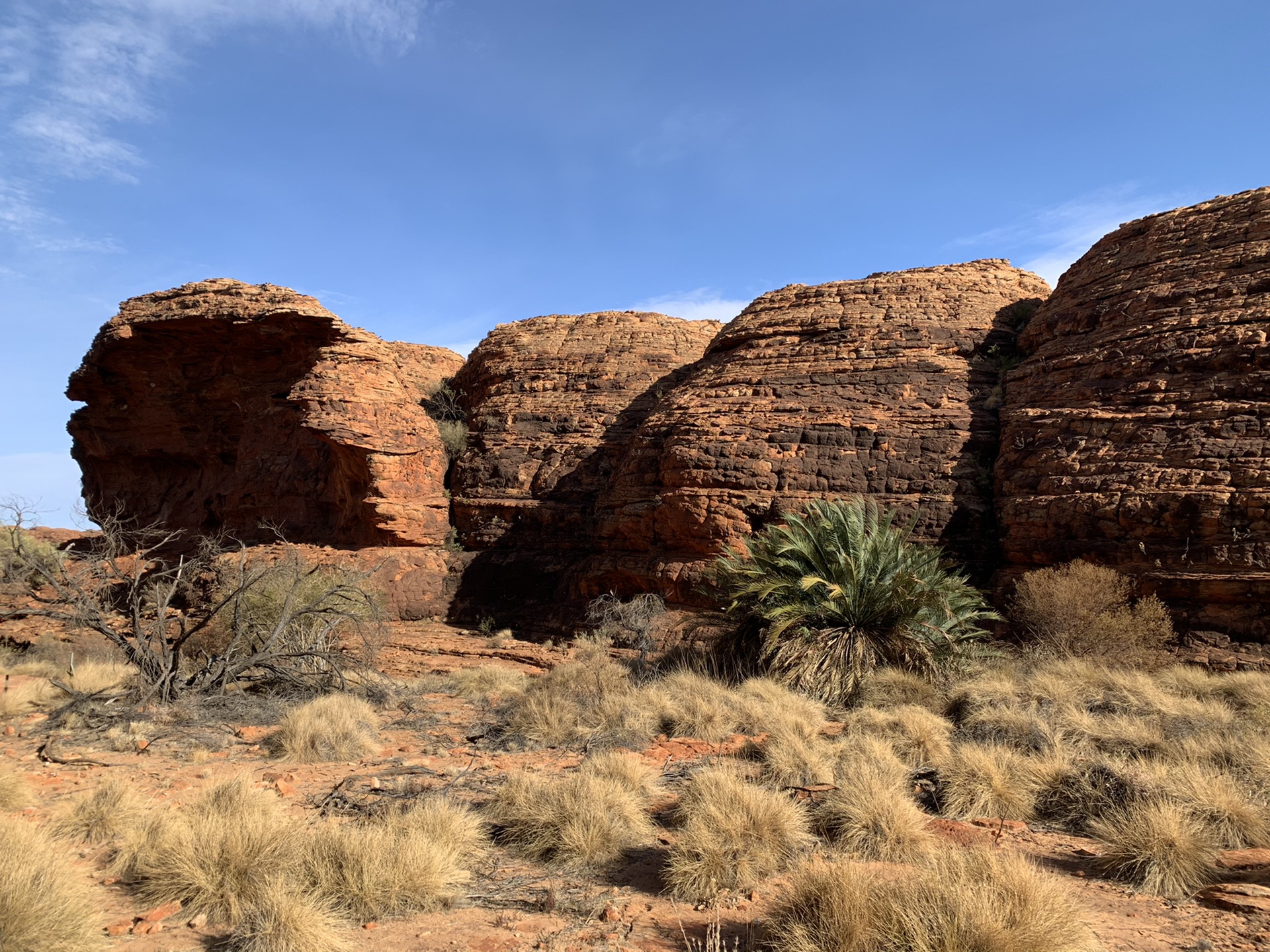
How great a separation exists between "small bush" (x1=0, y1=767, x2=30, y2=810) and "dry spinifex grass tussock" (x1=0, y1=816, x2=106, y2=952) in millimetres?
2075

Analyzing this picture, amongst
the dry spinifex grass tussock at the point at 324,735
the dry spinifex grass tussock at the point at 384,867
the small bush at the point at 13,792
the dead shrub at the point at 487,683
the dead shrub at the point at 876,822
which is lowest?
the dead shrub at the point at 487,683

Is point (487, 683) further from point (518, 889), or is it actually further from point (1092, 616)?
point (1092, 616)

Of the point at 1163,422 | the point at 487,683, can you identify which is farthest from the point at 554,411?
the point at 1163,422

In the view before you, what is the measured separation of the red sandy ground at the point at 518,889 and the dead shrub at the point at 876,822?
0.37m

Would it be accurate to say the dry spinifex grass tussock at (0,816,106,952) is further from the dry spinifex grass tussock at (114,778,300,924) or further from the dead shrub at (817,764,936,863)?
the dead shrub at (817,764,936,863)

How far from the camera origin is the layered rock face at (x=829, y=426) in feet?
54.5

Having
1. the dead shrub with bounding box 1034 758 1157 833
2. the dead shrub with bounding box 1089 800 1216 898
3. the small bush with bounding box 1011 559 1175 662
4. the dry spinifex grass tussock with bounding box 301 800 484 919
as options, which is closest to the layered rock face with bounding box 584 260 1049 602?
the small bush with bounding box 1011 559 1175 662

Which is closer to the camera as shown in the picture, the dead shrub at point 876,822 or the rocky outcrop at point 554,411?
the dead shrub at point 876,822

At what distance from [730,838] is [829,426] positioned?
41.9ft

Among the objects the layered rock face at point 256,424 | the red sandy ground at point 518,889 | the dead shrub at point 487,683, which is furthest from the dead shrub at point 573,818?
the layered rock face at point 256,424

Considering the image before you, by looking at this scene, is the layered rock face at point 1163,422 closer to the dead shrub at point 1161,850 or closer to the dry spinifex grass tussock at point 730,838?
the dead shrub at point 1161,850

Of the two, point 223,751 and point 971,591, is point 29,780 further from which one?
point 971,591

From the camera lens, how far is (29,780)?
759 cm

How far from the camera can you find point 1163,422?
45.9 ft
